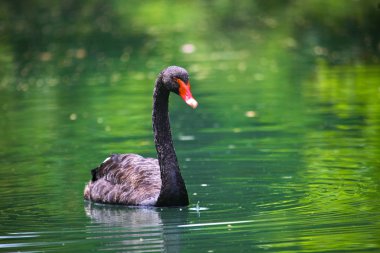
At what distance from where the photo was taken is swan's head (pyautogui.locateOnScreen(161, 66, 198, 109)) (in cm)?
924

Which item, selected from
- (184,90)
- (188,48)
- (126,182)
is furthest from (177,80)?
(188,48)

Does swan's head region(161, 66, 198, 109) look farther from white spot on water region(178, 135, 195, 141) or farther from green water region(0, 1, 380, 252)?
white spot on water region(178, 135, 195, 141)

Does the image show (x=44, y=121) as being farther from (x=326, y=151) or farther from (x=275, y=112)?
(x=326, y=151)

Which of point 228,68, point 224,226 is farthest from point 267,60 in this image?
point 224,226

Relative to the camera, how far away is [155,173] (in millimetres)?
10328

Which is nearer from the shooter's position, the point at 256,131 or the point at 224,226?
the point at 224,226

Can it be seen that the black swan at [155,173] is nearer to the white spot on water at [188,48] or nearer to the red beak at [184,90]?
the red beak at [184,90]

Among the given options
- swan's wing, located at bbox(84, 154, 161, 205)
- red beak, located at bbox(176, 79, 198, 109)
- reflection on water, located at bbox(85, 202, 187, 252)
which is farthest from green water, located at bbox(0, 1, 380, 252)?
red beak, located at bbox(176, 79, 198, 109)

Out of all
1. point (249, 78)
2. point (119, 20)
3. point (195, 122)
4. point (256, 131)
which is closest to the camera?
point (256, 131)

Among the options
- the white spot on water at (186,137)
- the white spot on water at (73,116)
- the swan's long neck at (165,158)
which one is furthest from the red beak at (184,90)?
the white spot on water at (73,116)

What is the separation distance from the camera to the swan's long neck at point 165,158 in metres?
9.49

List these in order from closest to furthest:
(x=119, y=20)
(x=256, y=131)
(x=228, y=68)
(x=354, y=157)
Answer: (x=354, y=157), (x=256, y=131), (x=228, y=68), (x=119, y=20)

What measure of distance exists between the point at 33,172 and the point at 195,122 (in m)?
4.11

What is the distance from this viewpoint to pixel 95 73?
2288cm
